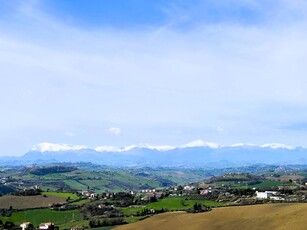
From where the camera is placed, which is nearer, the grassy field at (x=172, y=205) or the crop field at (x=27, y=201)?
the grassy field at (x=172, y=205)

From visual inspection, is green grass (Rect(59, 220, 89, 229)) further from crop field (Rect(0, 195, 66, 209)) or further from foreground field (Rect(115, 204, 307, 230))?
crop field (Rect(0, 195, 66, 209))

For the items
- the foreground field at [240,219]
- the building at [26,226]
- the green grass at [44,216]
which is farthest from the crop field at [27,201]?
the foreground field at [240,219]

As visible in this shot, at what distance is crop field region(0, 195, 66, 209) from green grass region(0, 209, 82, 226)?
15.1 meters

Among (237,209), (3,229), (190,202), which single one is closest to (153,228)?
(237,209)

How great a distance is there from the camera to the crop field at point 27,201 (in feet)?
468

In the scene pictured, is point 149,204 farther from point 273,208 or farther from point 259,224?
point 259,224

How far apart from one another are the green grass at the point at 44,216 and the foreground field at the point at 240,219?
2903 cm

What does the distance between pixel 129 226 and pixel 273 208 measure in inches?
1073

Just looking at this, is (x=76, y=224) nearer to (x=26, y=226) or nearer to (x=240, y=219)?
(x=26, y=226)

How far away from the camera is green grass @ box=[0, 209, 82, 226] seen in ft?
374

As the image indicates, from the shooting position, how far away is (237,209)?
8956 cm

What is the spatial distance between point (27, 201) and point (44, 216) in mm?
30779

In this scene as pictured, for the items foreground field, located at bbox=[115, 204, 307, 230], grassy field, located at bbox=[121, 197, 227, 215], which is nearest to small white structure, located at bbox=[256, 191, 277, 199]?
grassy field, located at bbox=[121, 197, 227, 215]

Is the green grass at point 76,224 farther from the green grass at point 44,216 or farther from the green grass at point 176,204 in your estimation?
the green grass at point 176,204
